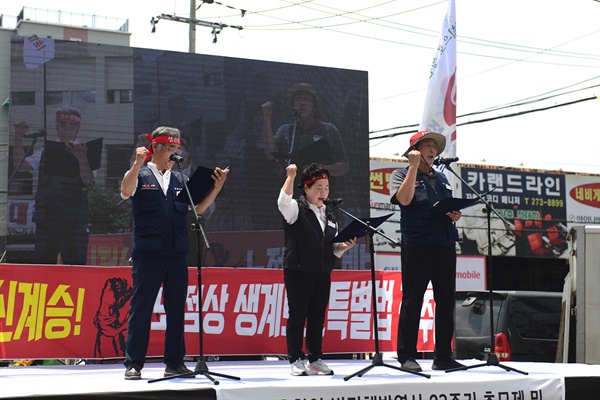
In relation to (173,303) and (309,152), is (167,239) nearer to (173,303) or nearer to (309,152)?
(173,303)

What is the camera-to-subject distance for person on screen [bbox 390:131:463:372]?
613cm

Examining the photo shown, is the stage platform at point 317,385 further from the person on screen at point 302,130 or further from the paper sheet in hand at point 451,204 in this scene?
the person on screen at point 302,130

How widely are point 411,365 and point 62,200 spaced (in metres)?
5.05

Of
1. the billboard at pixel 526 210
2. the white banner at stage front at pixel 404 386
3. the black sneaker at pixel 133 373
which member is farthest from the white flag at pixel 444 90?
the billboard at pixel 526 210

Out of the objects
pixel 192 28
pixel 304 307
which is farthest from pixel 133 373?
pixel 192 28

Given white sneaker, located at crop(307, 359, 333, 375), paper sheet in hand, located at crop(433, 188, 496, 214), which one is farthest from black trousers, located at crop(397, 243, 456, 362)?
white sneaker, located at crop(307, 359, 333, 375)

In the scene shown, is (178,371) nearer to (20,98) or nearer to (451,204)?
(451,204)

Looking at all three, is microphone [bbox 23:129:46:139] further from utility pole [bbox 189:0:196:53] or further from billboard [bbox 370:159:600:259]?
billboard [bbox 370:159:600:259]

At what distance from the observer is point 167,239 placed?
564 centimetres

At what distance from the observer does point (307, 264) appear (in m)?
5.93

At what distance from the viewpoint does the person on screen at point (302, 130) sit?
10.5 meters

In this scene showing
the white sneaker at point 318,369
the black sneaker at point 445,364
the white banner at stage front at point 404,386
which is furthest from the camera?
the black sneaker at point 445,364

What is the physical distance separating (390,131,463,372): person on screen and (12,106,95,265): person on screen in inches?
180

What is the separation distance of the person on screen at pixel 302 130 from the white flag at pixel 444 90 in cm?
128
